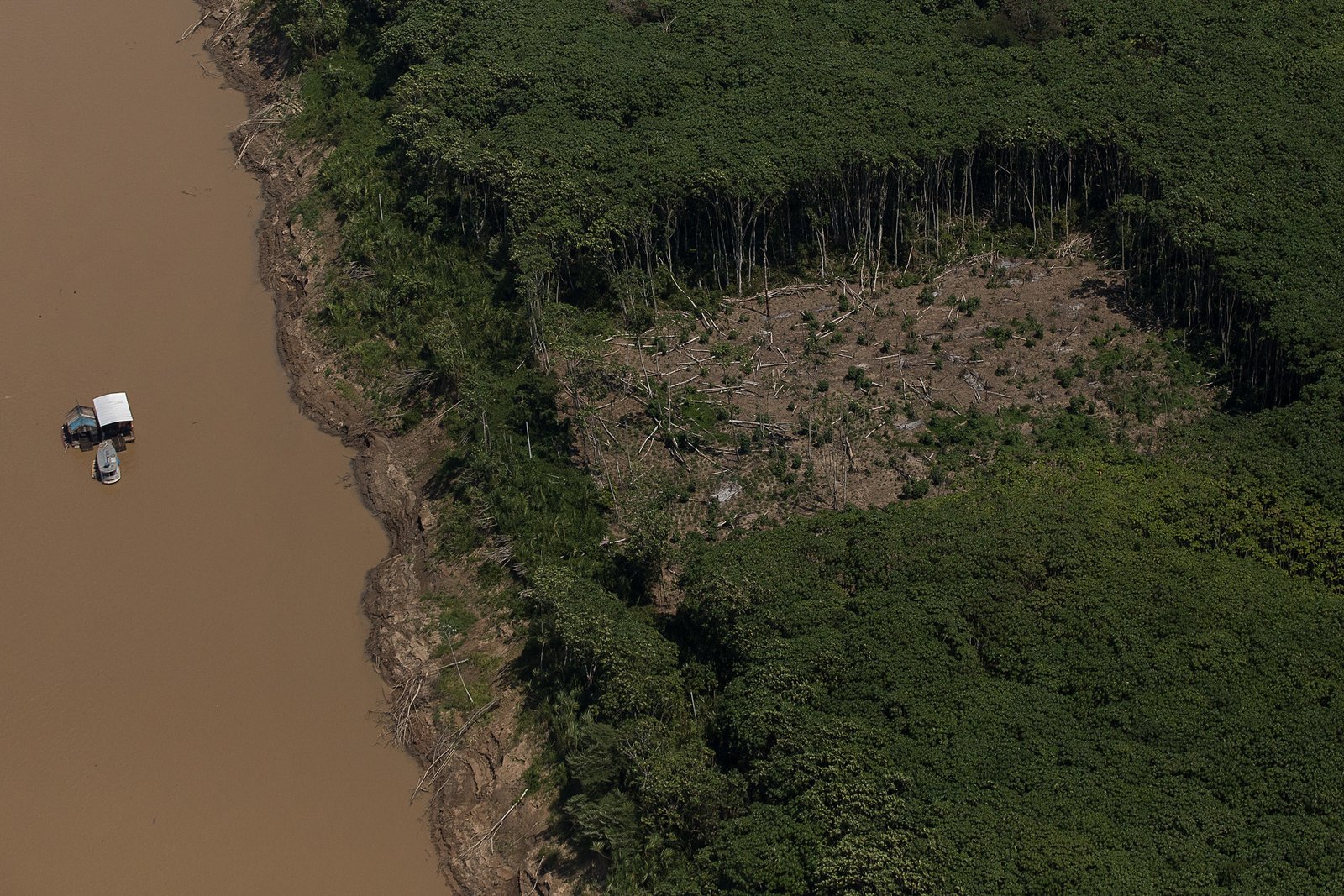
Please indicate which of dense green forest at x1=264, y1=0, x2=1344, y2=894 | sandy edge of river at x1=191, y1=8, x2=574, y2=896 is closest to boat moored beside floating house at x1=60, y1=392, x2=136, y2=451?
sandy edge of river at x1=191, y1=8, x2=574, y2=896

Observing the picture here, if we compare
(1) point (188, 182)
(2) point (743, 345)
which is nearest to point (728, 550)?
(2) point (743, 345)

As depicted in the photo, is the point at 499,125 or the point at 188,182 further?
the point at 188,182

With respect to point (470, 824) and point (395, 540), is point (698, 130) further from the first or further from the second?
point (470, 824)

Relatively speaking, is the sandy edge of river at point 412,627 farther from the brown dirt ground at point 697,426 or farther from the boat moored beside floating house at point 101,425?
the boat moored beside floating house at point 101,425

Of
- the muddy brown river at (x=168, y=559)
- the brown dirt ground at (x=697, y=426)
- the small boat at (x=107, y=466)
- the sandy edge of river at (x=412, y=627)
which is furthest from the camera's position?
the small boat at (x=107, y=466)

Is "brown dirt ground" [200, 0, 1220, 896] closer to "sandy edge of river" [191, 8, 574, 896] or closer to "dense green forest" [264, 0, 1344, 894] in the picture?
"sandy edge of river" [191, 8, 574, 896]

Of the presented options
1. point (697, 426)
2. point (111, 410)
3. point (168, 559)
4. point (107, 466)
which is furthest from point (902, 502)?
point (111, 410)

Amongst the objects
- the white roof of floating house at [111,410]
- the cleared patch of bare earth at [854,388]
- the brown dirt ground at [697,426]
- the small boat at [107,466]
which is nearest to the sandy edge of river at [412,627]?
the brown dirt ground at [697,426]
